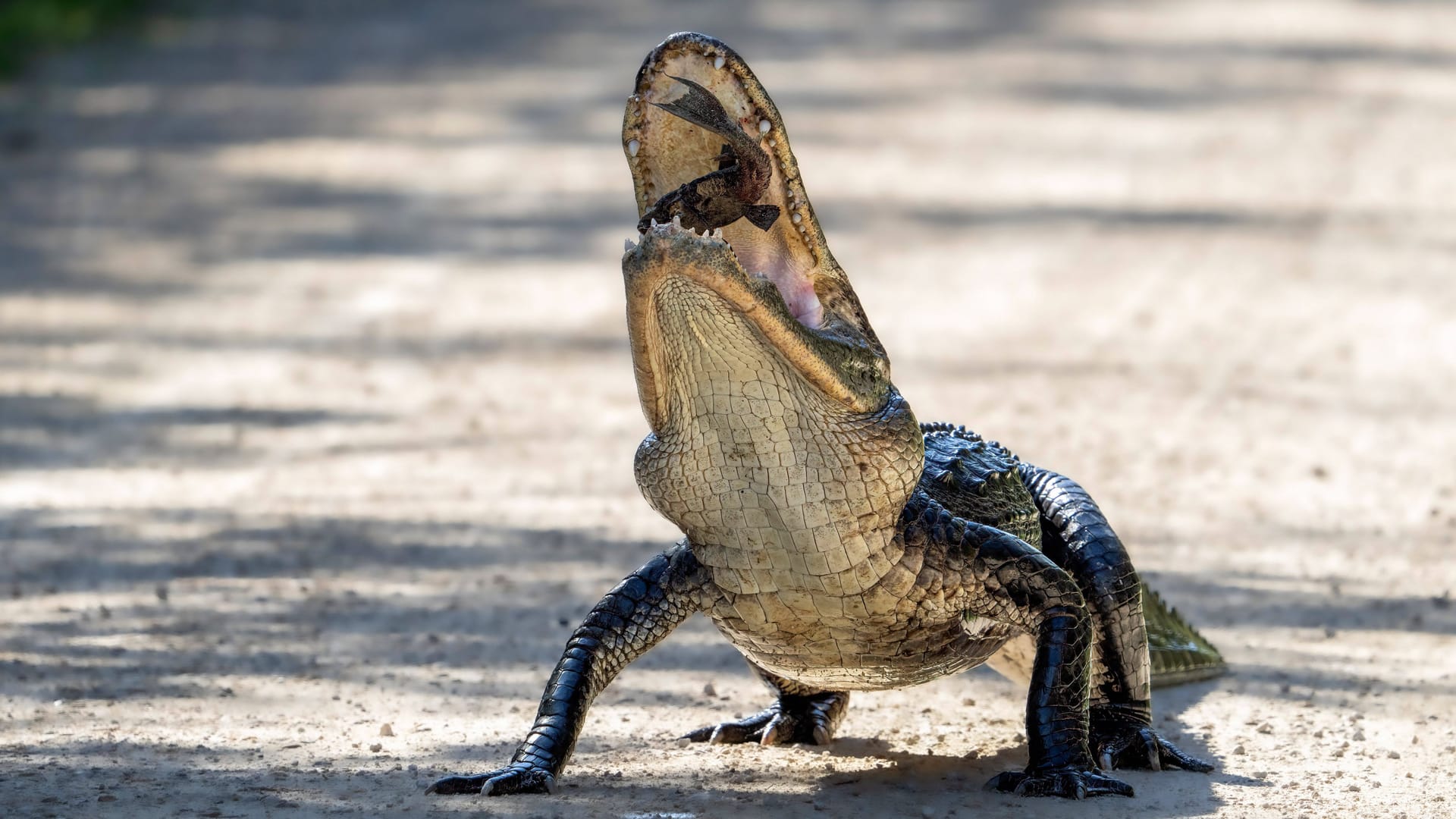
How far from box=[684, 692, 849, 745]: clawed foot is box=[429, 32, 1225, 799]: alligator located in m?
0.46

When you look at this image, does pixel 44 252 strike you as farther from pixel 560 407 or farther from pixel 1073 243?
pixel 1073 243

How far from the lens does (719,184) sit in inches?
151

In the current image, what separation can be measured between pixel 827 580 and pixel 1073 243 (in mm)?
8475

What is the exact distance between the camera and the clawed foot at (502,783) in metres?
4.04

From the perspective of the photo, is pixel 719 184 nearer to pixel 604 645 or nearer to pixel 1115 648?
pixel 604 645

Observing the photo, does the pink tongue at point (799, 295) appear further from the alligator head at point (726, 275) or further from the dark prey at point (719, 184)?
the dark prey at point (719, 184)

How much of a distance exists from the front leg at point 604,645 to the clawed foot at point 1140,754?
46.1 inches

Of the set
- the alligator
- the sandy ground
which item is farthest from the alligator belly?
the sandy ground

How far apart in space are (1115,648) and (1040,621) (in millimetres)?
472

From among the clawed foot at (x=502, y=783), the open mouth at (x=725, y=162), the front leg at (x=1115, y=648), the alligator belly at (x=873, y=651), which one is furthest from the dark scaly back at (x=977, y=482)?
the clawed foot at (x=502, y=783)

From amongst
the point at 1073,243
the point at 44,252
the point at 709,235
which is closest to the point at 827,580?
the point at 709,235

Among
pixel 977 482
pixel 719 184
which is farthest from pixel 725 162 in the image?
pixel 977 482

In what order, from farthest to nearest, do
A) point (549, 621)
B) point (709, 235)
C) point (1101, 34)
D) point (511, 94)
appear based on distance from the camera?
point (1101, 34), point (511, 94), point (549, 621), point (709, 235)

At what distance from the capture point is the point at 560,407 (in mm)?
9039
